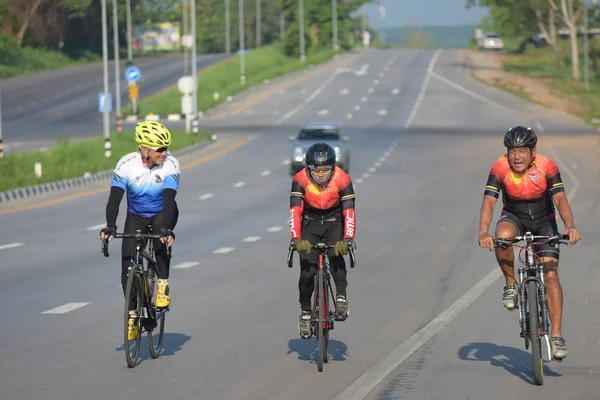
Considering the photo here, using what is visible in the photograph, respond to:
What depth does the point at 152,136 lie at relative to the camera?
10.9m

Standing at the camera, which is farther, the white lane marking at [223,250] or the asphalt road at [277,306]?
the white lane marking at [223,250]

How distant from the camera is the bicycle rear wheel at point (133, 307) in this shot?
10289 mm

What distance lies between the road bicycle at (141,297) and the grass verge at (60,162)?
2237 centimetres

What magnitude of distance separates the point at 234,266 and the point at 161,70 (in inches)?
3591

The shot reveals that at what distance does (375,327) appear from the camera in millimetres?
12883

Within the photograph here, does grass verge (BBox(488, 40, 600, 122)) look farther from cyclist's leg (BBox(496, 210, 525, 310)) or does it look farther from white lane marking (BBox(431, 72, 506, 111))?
cyclist's leg (BBox(496, 210, 525, 310))

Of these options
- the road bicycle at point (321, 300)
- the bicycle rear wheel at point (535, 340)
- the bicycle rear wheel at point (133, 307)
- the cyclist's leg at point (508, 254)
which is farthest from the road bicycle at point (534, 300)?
the bicycle rear wheel at point (133, 307)

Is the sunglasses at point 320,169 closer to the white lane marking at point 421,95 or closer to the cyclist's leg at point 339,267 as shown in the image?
the cyclist's leg at point 339,267

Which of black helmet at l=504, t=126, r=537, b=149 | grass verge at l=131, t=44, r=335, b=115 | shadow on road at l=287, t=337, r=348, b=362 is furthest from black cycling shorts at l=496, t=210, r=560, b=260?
grass verge at l=131, t=44, r=335, b=115

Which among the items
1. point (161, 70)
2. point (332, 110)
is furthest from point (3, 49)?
point (332, 110)

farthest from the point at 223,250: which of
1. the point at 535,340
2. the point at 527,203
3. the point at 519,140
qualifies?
the point at 535,340

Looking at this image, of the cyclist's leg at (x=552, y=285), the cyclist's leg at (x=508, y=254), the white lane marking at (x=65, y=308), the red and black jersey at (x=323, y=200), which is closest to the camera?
the cyclist's leg at (x=552, y=285)

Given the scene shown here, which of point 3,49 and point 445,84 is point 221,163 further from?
point 3,49

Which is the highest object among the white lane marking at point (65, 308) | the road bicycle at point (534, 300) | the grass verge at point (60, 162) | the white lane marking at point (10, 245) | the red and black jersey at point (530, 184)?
the red and black jersey at point (530, 184)
